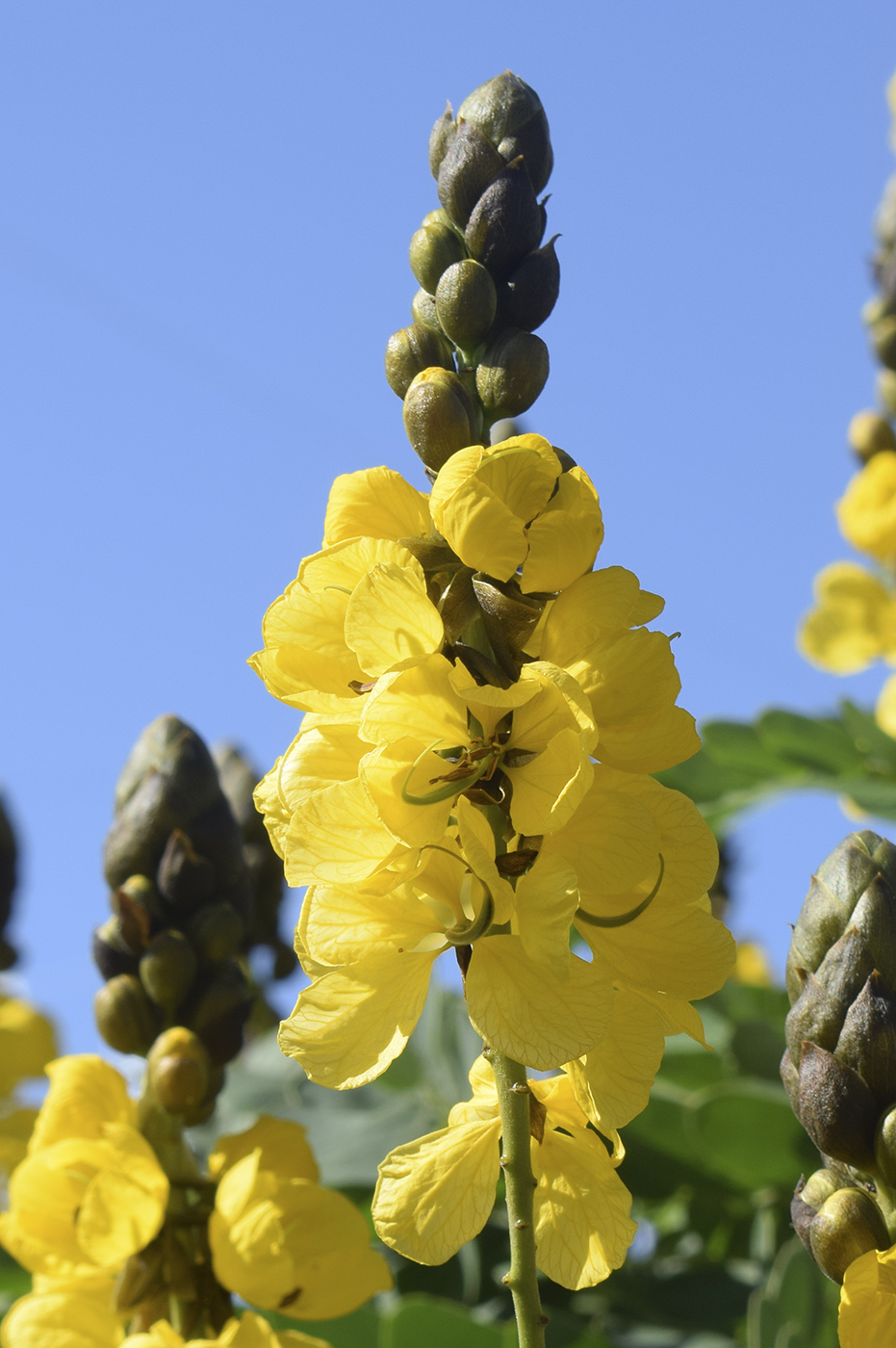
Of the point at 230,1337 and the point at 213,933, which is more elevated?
the point at 213,933

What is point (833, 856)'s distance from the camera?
979mm

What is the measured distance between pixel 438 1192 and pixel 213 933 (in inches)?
23.3

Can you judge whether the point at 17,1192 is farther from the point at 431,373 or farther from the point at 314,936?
the point at 431,373

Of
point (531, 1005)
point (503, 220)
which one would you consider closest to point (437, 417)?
point (503, 220)

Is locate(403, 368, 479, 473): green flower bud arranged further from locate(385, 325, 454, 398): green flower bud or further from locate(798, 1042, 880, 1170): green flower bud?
locate(798, 1042, 880, 1170): green flower bud

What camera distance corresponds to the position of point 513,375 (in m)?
0.97

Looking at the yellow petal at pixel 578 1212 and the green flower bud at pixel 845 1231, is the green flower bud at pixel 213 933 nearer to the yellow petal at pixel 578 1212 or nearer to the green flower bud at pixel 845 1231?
the yellow petal at pixel 578 1212

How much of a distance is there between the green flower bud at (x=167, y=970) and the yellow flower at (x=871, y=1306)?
2.53 ft

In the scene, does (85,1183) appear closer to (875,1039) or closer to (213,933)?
(213,933)

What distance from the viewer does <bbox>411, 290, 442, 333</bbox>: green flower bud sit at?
104 centimetres

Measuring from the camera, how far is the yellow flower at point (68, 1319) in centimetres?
125

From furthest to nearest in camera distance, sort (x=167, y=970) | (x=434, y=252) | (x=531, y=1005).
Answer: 1. (x=167, y=970)
2. (x=434, y=252)
3. (x=531, y=1005)

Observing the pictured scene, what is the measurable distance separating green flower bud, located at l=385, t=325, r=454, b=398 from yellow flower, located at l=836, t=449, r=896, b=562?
6.39ft

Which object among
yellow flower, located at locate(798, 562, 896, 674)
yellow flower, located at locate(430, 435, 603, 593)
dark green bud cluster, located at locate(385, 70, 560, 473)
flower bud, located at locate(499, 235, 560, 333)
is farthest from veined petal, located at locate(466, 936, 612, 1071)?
yellow flower, located at locate(798, 562, 896, 674)
